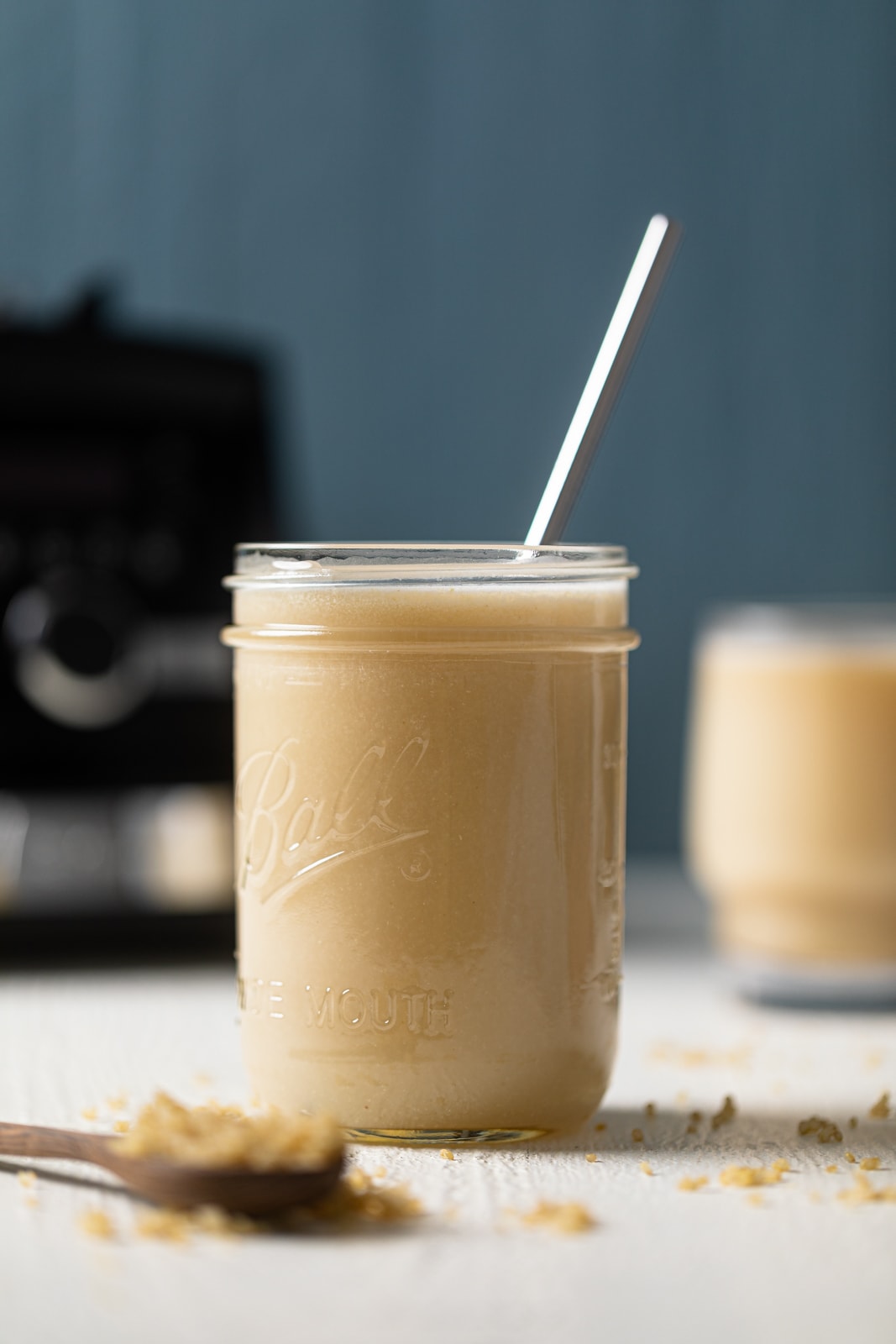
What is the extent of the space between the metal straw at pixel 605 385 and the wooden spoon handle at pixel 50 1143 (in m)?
0.30

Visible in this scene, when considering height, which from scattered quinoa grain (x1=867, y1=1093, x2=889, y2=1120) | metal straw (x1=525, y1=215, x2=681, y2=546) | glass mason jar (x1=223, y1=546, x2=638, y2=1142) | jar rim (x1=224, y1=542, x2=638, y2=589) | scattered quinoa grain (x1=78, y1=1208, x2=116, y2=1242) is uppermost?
metal straw (x1=525, y1=215, x2=681, y2=546)

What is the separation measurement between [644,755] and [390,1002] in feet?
2.94

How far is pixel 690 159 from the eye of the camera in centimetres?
146

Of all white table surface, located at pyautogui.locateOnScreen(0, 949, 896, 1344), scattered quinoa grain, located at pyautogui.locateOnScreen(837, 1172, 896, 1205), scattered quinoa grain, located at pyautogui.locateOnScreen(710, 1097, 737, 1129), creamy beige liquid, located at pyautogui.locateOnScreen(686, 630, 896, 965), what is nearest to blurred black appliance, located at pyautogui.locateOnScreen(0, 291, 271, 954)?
white table surface, located at pyautogui.locateOnScreen(0, 949, 896, 1344)

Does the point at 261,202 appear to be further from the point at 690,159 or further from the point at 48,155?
the point at 690,159

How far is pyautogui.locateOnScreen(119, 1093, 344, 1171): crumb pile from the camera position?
53cm

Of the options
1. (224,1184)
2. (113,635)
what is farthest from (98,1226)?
(113,635)

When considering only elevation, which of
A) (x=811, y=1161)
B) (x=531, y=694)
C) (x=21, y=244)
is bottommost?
(x=811, y=1161)

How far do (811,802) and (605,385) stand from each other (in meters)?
0.43

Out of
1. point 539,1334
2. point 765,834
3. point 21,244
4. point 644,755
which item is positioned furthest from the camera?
point 644,755

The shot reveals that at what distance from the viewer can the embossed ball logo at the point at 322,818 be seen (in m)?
0.62

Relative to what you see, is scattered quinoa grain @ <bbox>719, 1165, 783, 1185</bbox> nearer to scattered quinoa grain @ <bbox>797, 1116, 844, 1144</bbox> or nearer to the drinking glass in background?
scattered quinoa grain @ <bbox>797, 1116, 844, 1144</bbox>

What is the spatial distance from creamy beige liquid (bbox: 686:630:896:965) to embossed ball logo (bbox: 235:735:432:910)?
Result: 0.45 metres

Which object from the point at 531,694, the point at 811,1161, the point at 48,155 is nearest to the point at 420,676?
the point at 531,694
